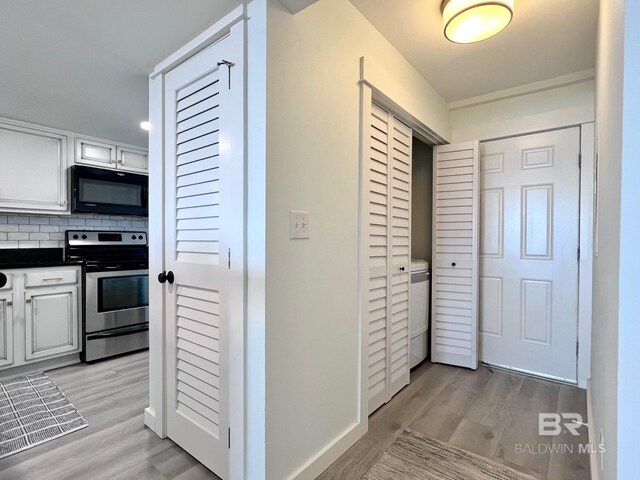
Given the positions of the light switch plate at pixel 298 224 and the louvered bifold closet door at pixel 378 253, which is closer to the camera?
the light switch plate at pixel 298 224

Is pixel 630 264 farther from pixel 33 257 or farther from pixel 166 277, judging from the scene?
pixel 33 257

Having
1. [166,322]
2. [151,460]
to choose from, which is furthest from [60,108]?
[151,460]

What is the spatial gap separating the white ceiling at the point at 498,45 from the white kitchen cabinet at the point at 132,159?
9.10 ft

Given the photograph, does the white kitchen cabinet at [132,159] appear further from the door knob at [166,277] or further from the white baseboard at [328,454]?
the white baseboard at [328,454]

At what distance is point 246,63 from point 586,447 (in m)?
2.52

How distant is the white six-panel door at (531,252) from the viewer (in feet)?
7.96

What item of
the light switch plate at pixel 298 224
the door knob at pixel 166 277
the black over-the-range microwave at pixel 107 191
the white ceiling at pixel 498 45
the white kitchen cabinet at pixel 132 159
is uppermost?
the white ceiling at pixel 498 45

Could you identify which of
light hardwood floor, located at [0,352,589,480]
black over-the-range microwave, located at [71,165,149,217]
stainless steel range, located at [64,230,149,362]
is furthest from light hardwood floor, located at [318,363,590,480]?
black over-the-range microwave, located at [71,165,149,217]

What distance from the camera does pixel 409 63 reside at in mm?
2180

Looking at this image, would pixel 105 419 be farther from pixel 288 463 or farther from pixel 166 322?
pixel 288 463

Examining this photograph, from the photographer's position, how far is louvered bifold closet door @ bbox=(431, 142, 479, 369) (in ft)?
8.73

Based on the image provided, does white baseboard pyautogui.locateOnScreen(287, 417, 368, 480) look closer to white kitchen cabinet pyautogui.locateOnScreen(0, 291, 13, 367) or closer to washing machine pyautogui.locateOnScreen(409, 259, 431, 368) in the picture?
washing machine pyautogui.locateOnScreen(409, 259, 431, 368)

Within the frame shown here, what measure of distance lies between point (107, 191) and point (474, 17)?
3.31 metres

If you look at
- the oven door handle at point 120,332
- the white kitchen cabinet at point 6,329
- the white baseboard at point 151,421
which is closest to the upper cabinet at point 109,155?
the white kitchen cabinet at point 6,329
